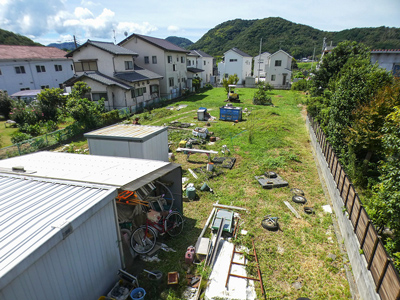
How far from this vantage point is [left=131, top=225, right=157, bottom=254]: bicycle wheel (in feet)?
22.8

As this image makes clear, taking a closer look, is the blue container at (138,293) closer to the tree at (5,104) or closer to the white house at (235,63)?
the tree at (5,104)

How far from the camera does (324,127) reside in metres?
14.2

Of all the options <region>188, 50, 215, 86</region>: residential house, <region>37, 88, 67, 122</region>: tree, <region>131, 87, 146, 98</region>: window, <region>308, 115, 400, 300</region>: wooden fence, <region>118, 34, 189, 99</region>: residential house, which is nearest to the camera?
<region>308, 115, 400, 300</region>: wooden fence

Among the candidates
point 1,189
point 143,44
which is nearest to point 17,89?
point 143,44

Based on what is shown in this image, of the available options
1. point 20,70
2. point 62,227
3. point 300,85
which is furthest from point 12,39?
point 62,227

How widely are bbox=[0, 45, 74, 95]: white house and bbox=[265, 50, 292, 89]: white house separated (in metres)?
36.2

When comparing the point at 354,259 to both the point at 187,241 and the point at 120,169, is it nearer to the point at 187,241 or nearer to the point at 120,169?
the point at 187,241

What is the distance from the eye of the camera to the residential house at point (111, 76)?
25125 millimetres

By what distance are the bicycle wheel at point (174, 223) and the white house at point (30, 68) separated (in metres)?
33.4

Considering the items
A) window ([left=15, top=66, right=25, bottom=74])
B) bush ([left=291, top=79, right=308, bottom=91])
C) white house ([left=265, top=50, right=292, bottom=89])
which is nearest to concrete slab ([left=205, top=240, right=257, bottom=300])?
window ([left=15, top=66, right=25, bottom=74])

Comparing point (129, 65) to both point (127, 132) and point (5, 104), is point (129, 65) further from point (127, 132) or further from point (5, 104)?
point (127, 132)

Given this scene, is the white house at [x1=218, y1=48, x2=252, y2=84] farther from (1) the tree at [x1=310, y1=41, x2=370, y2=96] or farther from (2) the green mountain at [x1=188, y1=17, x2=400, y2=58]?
(2) the green mountain at [x1=188, y1=17, x2=400, y2=58]

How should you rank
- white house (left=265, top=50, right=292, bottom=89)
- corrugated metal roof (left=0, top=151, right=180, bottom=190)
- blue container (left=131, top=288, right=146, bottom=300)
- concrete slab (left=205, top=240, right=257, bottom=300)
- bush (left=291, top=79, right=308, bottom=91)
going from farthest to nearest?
1. white house (left=265, top=50, right=292, bottom=89)
2. bush (left=291, top=79, right=308, bottom=91)
3. corrugated metal roof (left=0, top=151, right=180, bottom=190)
4. concrete slab (left=205, top=240, right=257, bottom=300)
5. blue container (left=131, top=288, right=146, bottom=300)

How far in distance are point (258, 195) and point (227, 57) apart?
43.9 m
